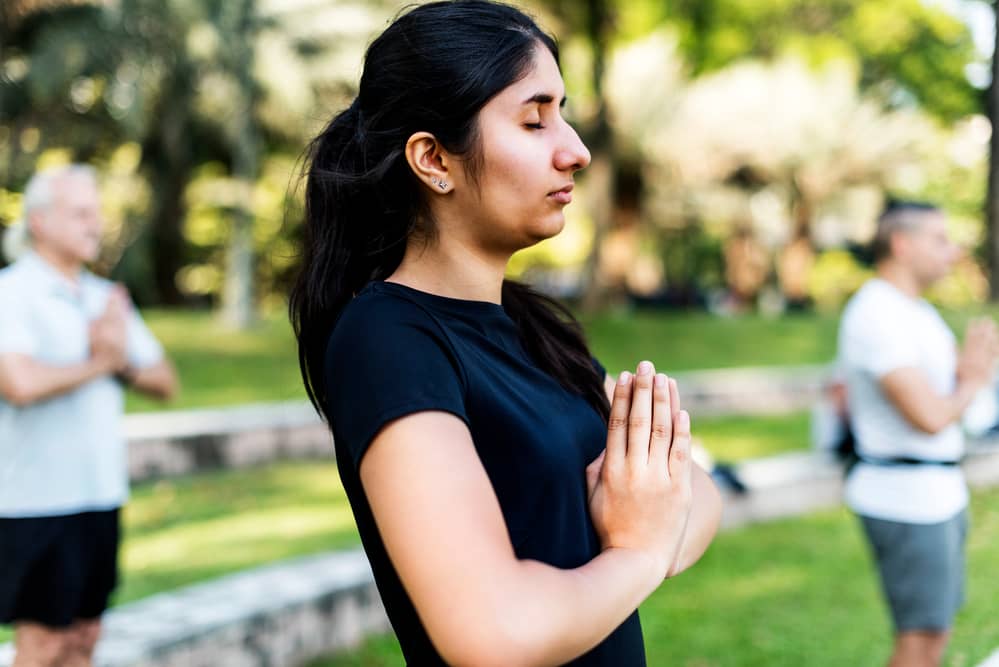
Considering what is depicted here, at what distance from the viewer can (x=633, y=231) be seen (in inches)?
894

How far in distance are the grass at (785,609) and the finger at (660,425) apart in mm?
3520

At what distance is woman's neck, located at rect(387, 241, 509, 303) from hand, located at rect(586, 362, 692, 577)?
0.25 meters

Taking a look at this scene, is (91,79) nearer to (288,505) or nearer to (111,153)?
(111,153)

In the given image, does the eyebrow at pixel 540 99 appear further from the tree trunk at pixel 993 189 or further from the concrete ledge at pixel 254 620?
the tree trunk at pixel 993 189

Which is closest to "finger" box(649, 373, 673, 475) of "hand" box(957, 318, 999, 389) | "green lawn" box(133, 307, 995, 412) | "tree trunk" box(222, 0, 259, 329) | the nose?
the nose

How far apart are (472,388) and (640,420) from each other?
227 millimetres

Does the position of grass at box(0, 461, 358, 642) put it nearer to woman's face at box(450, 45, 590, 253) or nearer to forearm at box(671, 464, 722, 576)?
forearm at box(671, 464, 722, 576)

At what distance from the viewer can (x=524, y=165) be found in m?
1.45

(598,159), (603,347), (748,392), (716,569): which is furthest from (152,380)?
(598,159)

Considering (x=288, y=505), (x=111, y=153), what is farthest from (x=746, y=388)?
(x=111, y=153)

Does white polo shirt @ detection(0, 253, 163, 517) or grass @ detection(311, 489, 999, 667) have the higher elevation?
white polo shirt @ detection(0, 253, 163, 517)

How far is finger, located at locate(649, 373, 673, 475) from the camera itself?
4.67 feet

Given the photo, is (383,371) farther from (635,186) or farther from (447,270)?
(635,186)

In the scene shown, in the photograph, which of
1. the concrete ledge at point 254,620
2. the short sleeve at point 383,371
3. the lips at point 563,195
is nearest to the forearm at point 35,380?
the concrete ledge at point 254,620
